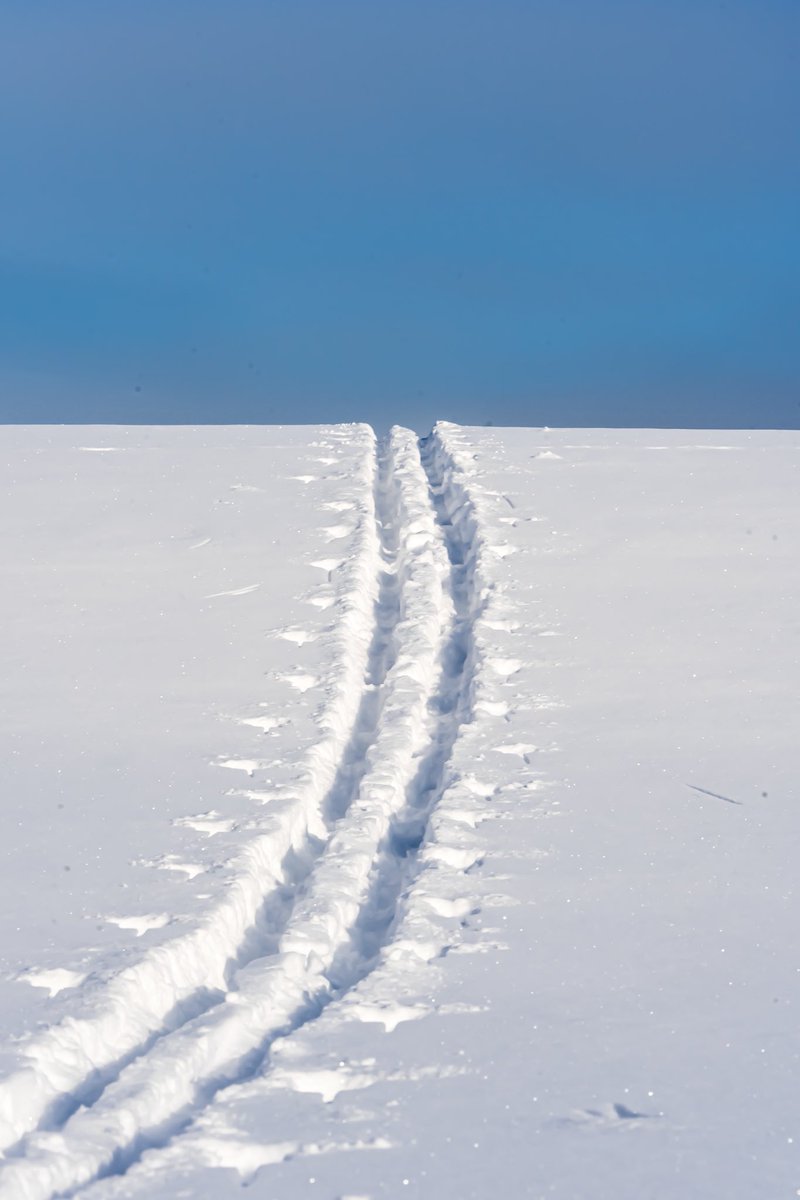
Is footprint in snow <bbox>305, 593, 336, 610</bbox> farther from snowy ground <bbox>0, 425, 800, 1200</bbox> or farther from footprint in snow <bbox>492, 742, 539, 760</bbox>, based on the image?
footprint in snow <bbox>492, 742, 539, 760</bbox>

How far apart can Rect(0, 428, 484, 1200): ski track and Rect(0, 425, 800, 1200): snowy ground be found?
16 mm

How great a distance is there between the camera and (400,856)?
18.1 ft

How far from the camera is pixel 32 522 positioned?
11141 mm

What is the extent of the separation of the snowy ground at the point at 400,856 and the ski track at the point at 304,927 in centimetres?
2

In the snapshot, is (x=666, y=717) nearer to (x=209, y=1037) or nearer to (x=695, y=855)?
(x=695, y=855)

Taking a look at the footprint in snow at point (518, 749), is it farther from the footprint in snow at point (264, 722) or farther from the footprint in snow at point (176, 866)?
the footprint in snow at point (176, 866)

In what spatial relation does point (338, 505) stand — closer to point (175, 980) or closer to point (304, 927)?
point (304, 927)

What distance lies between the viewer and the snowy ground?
3.51 meters

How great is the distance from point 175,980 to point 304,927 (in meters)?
0.56

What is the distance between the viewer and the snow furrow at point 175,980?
144 inches

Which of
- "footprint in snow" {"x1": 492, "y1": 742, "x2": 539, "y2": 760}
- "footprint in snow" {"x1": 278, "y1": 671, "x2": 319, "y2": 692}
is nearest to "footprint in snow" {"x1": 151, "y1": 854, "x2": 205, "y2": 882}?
"footprint in snow" {"x1": 492, "y1": 742, "x2": 539, "y2": 760}

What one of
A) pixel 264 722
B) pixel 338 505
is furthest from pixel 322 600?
pixel 338 505

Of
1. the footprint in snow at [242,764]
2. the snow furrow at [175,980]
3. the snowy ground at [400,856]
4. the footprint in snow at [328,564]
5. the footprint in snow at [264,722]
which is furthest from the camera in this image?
the footprint in snow at [328,564]

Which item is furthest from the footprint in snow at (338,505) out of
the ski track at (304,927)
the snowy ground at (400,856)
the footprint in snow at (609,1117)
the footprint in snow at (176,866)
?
the footprint in snow at (609,1117)
